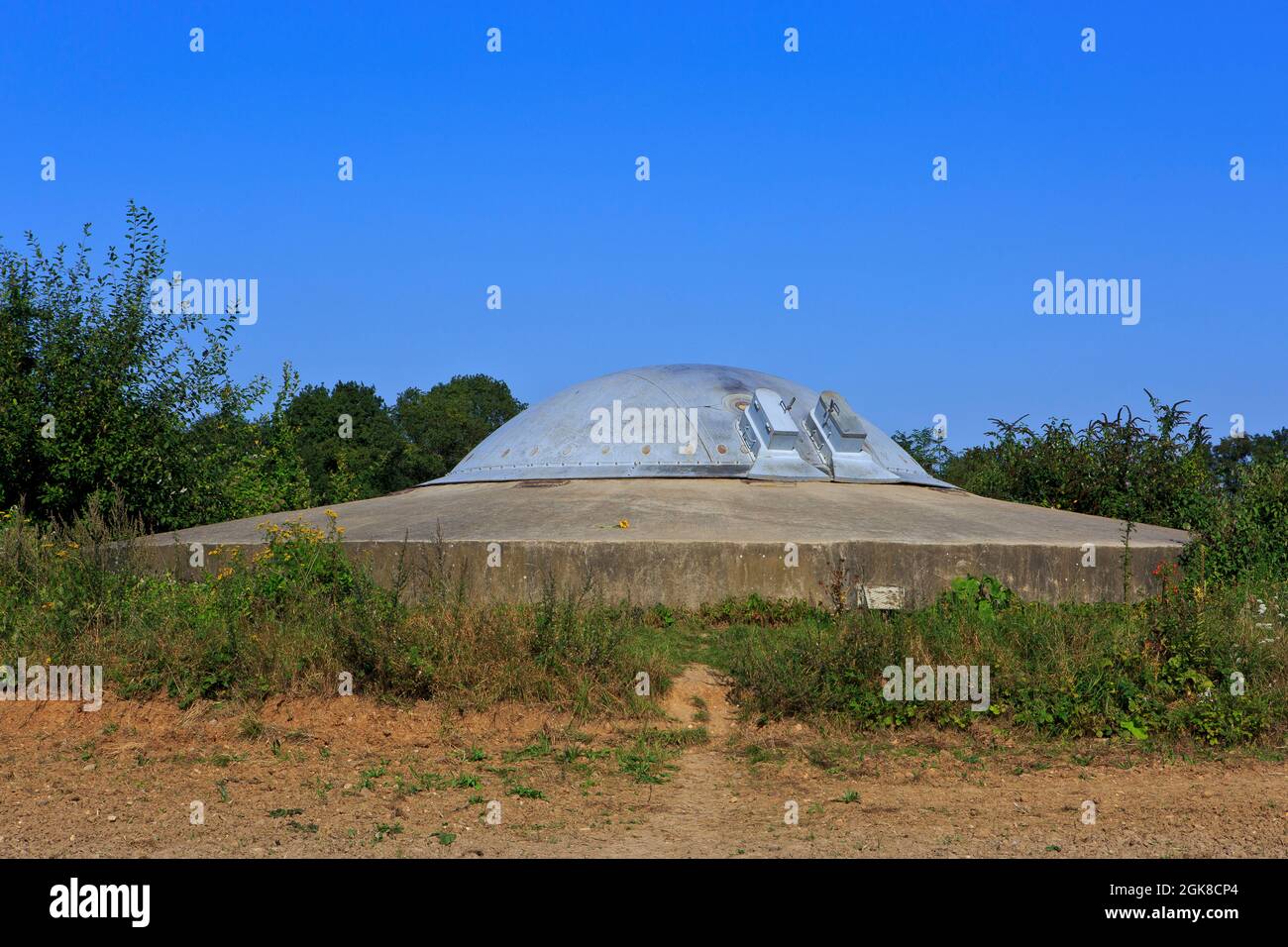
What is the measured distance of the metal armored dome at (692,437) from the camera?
17.5 metres

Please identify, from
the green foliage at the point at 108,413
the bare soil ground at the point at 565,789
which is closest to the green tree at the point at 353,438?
the green foliage at the point at 108,413

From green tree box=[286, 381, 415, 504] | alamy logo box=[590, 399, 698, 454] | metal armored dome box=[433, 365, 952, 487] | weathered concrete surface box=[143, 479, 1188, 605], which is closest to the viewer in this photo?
weathered concrete surface box=[143, 479, 1188, 605]

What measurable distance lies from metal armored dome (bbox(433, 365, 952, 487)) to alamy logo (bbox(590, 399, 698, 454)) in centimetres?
1

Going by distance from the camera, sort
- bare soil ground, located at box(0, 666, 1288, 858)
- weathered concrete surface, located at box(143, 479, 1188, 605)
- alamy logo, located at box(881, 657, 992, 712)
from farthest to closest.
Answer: weathered concrete surface, located at box(143, 479, 1188, 605)
alamy logo, located at box(881, 657, 992, 712)
bare soil ground, located at box(0, 666, 1288, 858)

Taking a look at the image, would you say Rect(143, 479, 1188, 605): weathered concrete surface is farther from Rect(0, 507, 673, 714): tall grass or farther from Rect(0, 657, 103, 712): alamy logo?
Rect(0, 657, 103, 712): alamy logo

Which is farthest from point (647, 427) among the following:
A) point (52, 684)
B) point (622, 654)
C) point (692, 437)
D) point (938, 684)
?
point (52, 684)

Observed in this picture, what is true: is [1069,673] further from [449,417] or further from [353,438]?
[449,417]

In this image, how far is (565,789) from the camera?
310 inches

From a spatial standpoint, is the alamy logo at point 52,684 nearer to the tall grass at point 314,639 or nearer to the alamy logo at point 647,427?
the tall grass at point 314,639

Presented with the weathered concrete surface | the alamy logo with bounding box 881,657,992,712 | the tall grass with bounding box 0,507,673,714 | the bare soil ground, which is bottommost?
the bare soil ground

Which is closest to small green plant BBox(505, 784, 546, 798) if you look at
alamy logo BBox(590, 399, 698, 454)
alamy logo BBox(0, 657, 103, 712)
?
alamy logo BBox(0, 657, 103, 712)

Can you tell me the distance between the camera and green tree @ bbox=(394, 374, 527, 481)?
1837 inches

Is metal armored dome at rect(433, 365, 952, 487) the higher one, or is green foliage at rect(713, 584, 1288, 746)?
metal armored dome at rect(433, 365, 952, 487)

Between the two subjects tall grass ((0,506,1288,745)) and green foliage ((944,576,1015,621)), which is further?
green foliage ((944,576,1015,621))
